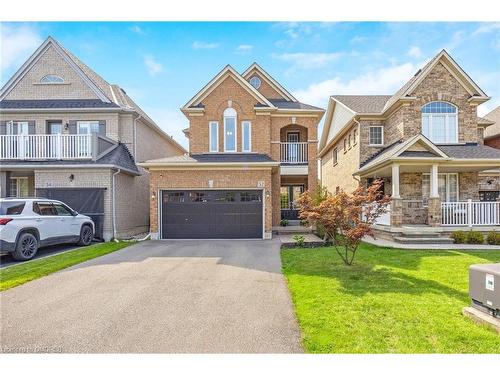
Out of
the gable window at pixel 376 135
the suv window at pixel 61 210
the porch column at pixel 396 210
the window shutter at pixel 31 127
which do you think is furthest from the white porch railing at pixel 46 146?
the gable window at pixel 376 135

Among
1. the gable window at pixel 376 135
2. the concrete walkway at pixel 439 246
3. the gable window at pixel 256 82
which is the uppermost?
the gable window at pixel 256 82

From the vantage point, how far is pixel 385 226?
13203 millimetres

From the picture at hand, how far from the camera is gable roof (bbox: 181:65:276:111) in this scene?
15.7 metres

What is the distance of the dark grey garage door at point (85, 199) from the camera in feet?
45.0

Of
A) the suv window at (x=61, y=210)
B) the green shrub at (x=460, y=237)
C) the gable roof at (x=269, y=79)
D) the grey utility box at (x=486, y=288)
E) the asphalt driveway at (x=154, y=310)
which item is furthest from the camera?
the gable roof at (x=269, y=79)

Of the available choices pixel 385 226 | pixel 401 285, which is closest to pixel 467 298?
pixel 401 285

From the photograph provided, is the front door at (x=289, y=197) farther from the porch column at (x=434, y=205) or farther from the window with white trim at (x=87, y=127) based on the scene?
the window with white trim at (x=87, y=127)

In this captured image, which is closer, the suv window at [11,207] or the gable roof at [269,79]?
the suv window at [11,207]

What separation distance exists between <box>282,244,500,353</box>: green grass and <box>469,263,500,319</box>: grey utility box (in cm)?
31

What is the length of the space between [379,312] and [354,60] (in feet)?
22.8

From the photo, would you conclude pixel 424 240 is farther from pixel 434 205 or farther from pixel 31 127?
pixel 31 127

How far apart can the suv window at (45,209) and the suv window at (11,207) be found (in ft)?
1.45

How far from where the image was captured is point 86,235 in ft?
40.5

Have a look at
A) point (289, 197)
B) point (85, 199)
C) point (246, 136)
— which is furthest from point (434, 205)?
point (85, 199)
